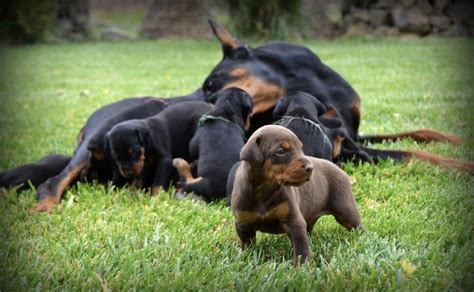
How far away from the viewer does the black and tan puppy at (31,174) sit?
4.62 m

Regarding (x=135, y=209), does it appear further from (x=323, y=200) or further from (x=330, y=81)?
(x=330, y=81)

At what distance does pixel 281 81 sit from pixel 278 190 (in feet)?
8.23

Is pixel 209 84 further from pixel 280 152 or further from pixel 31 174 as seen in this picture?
pixel 280 152

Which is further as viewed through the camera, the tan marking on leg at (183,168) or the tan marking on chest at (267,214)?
the tan marking on leg at (183,168)

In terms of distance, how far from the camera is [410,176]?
4.34 m

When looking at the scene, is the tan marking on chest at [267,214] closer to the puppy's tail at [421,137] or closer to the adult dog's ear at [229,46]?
the adult dog's ear at [229,46]

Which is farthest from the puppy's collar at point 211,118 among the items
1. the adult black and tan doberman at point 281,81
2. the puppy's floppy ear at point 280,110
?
the adult black and tan doberman at point 281,81

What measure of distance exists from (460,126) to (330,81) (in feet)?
4.62

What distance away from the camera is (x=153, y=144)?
4.54 metres

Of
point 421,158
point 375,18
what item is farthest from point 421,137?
point 375,18

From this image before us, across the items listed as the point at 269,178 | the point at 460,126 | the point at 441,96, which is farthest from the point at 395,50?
the point at 269,178

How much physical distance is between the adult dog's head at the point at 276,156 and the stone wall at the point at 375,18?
14.0 ft

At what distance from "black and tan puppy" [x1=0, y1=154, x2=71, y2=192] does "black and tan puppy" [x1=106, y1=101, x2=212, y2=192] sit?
23.5 inches

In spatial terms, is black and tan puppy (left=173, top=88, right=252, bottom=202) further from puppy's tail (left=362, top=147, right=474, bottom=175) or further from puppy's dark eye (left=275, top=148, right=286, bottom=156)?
puppy's dark eye (left=275, top=148, right=286, bottom=156)
